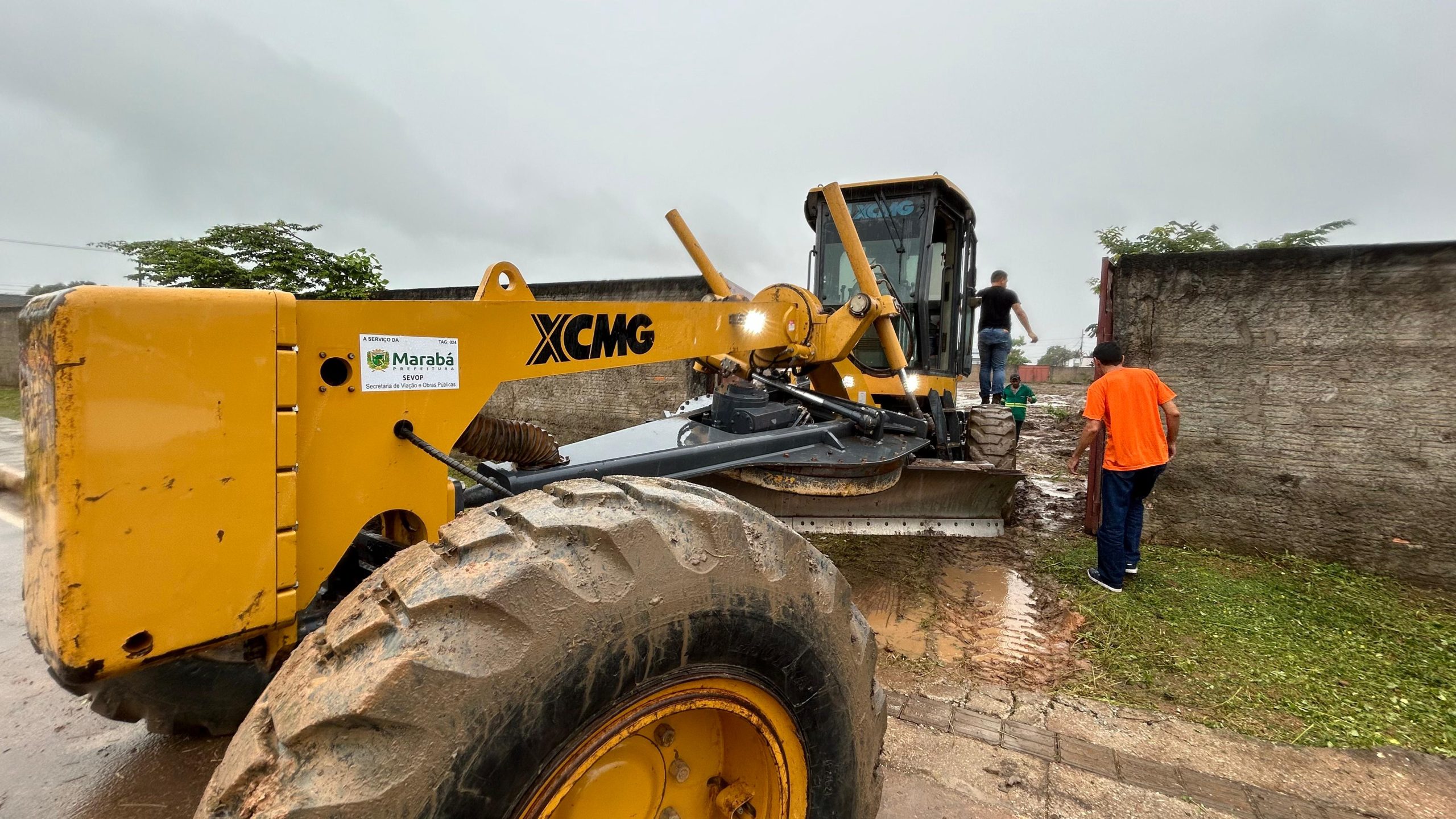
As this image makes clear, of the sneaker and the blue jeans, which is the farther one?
the blue jeans

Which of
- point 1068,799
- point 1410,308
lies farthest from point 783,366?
point 1410,308

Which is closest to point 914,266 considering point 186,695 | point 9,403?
point 186,695

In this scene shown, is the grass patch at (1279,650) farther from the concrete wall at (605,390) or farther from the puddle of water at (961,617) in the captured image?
the concrete wall at (605,390)

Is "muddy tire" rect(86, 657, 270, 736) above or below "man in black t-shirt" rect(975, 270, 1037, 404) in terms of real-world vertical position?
below

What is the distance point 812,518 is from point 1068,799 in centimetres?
204

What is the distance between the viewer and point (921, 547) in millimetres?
4867

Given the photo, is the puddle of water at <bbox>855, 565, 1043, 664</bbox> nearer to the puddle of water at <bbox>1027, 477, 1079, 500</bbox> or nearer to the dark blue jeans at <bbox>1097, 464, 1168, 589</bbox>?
the dark blue jeans at <bbox>1097, 464, 1168, 589</bbox>

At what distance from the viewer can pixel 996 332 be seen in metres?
6.61

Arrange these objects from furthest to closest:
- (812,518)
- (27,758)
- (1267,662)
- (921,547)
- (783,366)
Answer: (921,547) → (783,366) → (812,518) → (1267,662) → (27,758)

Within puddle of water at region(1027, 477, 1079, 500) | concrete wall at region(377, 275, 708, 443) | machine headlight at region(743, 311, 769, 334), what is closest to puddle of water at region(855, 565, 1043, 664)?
machine headlight at region(743, 311, 769, 334)

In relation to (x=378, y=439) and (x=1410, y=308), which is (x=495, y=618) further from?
(x=1410, y=308)

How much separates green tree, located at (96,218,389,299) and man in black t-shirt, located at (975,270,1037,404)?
973cm

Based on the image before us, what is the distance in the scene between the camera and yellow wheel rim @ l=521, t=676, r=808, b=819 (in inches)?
46.0

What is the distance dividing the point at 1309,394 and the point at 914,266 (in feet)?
8.97
